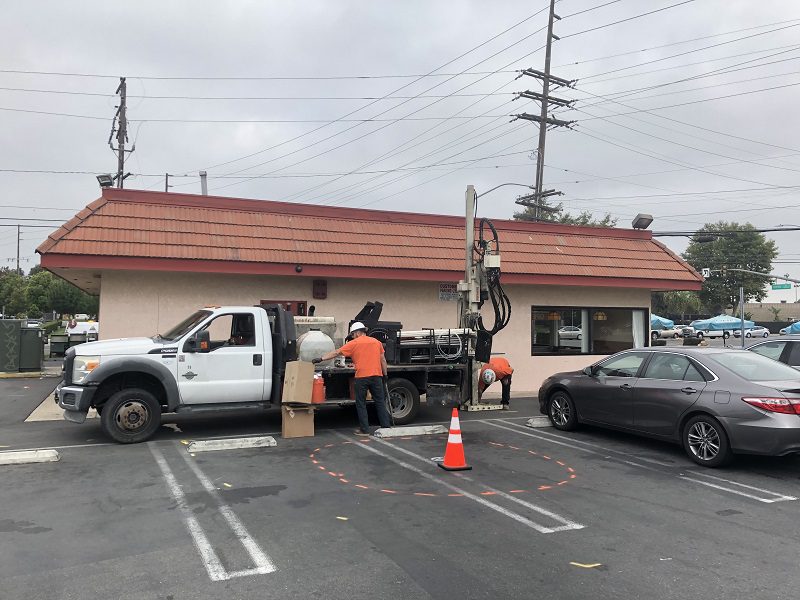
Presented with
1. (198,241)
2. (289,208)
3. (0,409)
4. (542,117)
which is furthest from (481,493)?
(542,117)

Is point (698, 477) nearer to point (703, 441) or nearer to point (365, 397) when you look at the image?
point (703, 441)

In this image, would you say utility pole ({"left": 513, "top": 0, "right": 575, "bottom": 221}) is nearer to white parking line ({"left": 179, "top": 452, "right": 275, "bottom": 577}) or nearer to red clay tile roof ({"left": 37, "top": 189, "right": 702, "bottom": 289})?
red clay tile roof ({"left": 37, "top": 189, "right": 702, "bottom": 289})

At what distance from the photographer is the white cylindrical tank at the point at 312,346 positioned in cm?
994

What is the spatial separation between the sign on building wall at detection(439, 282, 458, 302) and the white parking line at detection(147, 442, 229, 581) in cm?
848

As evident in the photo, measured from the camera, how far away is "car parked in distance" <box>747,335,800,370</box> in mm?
9930

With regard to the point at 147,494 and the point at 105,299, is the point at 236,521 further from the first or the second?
the point at 105,299

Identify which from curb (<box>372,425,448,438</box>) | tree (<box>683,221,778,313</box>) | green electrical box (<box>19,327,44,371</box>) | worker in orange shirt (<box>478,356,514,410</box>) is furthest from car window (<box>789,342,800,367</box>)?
tree (<box>683,221,778,313</box>)

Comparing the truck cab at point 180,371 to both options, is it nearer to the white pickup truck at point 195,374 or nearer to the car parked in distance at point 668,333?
the white pickup truck at point 195,374

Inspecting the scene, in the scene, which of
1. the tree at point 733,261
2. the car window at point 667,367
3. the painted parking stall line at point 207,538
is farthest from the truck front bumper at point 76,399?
the tree at point 733,261

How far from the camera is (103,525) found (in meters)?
5.30

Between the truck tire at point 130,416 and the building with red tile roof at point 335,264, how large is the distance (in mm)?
3491

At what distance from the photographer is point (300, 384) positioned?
9.13 meters

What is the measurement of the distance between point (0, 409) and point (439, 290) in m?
9.62

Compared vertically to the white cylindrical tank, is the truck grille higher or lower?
lower
